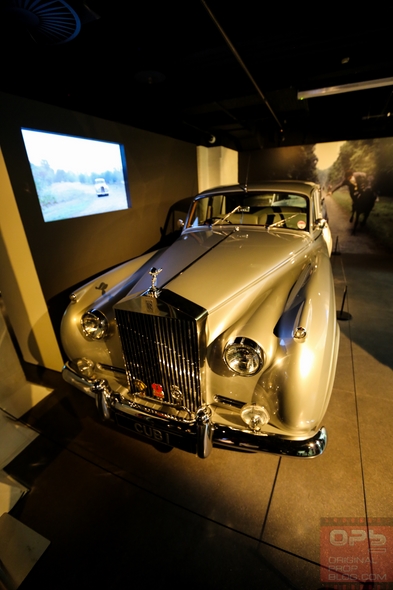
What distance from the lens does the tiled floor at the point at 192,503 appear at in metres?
1.60

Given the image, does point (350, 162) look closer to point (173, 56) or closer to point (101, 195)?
point (173, 56)

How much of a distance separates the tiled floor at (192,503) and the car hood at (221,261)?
4.56ft

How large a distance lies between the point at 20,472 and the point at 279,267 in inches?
110

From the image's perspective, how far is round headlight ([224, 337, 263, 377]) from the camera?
1669 mm

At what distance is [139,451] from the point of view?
2.38m

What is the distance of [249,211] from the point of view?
12.2ft

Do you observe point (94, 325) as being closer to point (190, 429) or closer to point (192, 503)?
point (190, 429)

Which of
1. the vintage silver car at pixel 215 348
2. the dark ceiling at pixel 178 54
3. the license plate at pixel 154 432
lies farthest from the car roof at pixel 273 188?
the license plate at pixel 154 432

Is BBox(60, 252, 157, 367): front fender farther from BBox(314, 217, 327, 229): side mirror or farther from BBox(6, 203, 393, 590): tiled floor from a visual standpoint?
BBox(314, 217, 327, 229): side mirror

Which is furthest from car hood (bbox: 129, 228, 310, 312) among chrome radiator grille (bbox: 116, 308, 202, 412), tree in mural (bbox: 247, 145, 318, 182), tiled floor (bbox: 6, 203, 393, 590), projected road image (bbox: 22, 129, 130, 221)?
tree in mural (bbox: 247, 145, 318, 182)

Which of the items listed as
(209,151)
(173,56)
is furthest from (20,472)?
(209,151)

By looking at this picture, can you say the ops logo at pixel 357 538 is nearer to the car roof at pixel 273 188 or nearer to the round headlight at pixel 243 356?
the round headlight at pixel 243 356

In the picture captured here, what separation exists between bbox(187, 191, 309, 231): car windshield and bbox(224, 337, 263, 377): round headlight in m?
1.84

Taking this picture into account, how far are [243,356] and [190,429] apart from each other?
0.60m
